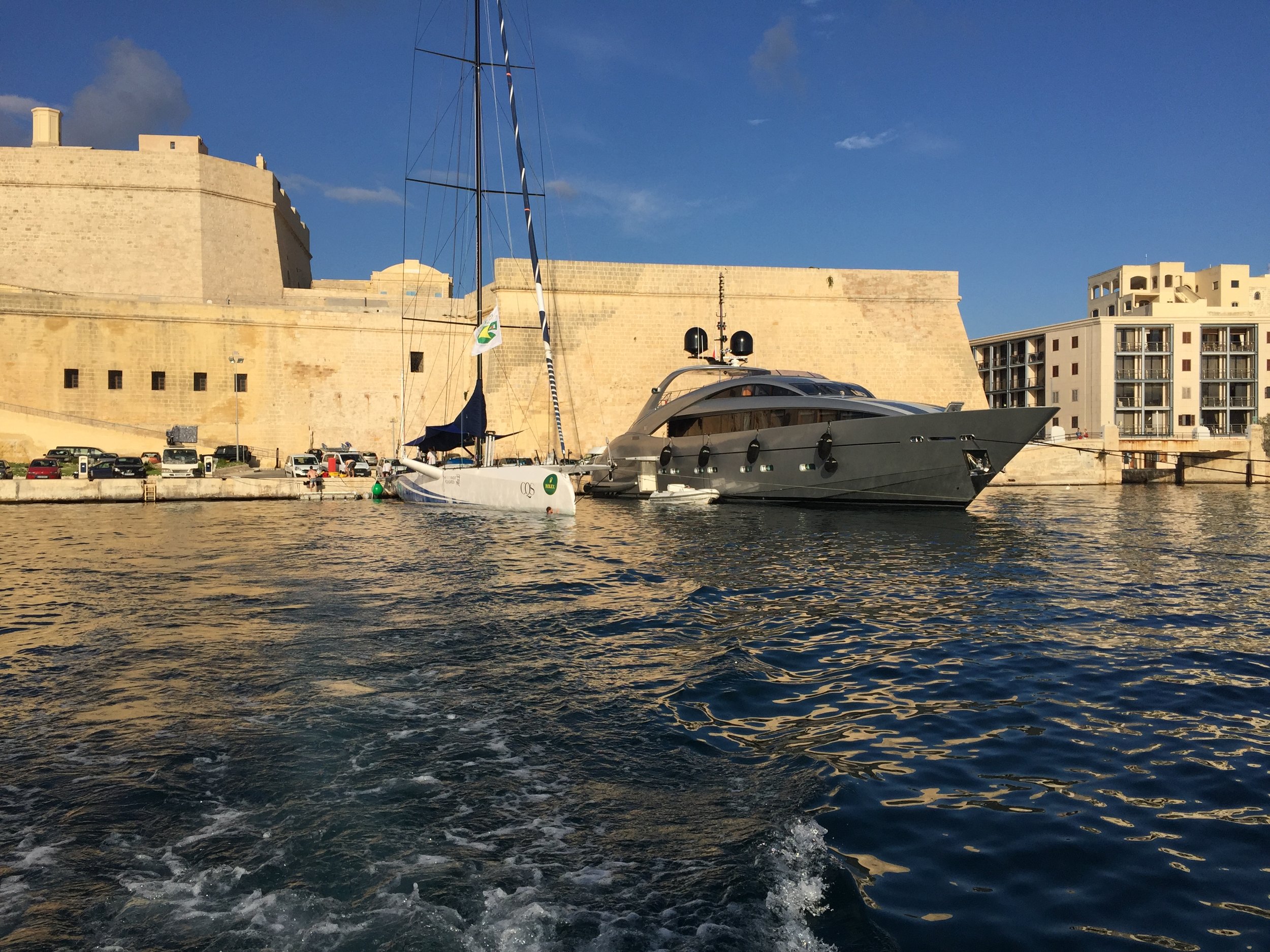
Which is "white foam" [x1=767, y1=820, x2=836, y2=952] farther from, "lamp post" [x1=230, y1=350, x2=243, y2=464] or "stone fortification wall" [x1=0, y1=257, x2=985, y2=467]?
"lamp post" [x1=230, y1=350, x2=243, y2=464]

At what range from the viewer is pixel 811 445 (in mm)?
21578

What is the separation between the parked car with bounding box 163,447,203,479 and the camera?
91.7 feet

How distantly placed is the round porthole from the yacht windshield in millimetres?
1584

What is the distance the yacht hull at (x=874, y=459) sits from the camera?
19359 millimetres

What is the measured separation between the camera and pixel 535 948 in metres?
2.86

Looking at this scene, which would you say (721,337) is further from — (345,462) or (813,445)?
(345,462)

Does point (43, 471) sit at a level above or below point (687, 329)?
below

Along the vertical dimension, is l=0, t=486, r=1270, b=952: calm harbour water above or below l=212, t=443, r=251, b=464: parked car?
below

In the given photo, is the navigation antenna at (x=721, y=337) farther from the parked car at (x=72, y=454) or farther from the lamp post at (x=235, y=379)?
the parked car at (x=72, y=454)

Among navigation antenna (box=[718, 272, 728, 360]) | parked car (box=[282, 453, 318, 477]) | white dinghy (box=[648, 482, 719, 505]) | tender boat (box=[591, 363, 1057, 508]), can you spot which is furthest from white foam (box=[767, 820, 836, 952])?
parked car (box=[282, 453, 318, 477])

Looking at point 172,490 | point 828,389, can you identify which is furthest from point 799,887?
point 172,490

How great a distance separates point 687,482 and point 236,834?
22.2 metres

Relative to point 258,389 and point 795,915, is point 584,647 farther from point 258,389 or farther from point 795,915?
point 258,389

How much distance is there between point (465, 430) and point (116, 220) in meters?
25.6
